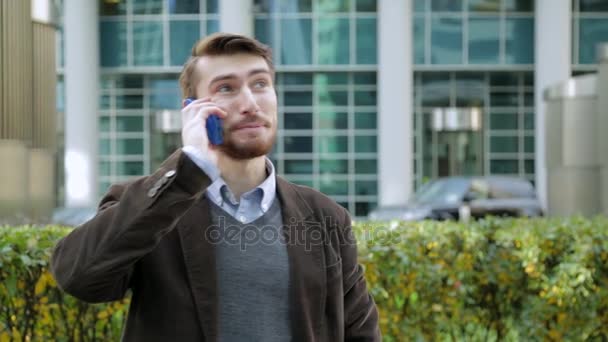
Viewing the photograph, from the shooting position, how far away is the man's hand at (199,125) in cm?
199

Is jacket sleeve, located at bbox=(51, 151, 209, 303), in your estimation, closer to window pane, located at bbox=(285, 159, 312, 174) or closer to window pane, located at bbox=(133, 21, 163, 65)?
window pane, located at bbox=(285, 159, 312, 174)

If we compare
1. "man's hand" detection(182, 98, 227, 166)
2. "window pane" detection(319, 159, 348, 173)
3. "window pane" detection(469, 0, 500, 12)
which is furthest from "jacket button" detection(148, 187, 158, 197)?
"window pane" detection(469, 0, 500, 12)

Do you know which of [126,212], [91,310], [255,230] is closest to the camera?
[126,212]

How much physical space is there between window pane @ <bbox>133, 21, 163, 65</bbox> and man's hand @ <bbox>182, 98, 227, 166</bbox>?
27002 mm

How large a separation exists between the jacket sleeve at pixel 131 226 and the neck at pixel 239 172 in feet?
1.06

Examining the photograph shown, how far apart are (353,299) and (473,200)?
1548 centimetres

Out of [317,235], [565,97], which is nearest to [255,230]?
[317,235]

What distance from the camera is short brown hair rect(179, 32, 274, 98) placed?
2.23m

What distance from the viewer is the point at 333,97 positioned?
28719mm

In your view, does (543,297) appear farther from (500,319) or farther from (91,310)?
(91,310)

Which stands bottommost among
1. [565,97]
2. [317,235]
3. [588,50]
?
[317,235]

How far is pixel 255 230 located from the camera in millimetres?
2234

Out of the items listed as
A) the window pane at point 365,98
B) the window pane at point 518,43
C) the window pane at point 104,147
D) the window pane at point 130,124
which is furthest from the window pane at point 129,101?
the window pane at point 518,43

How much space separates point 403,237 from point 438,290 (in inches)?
17.0
